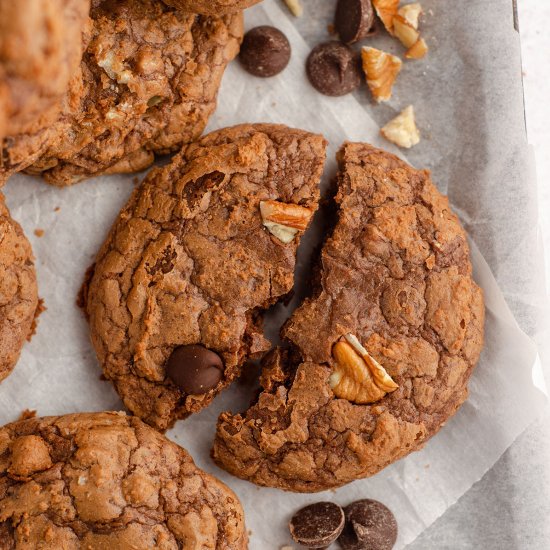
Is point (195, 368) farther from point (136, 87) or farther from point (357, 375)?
point (136, 87)

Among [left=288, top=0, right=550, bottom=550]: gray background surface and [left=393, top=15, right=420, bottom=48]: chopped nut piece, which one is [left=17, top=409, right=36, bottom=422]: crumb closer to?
[left=288, top=0, right=550, bottom=550]: gray background surface

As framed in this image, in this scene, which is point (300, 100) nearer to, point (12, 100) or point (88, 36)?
point (88, 36)

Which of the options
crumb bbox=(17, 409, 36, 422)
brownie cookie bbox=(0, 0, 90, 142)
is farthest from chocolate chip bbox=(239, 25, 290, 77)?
crumb bbox=(17, 409, 36, 422)

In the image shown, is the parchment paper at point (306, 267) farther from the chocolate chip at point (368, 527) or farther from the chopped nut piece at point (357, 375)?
the chopped nut piece at point (357, 375)

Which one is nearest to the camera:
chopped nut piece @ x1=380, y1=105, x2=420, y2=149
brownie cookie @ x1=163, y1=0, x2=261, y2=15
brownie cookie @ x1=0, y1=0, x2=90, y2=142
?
brownie cookie @ x1=0, y1=0, x2=90, y2=142

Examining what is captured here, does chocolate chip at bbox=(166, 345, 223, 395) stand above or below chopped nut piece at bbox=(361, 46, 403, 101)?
below

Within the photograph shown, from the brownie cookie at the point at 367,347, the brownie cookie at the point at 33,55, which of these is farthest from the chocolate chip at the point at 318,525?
the brownie cookie at the point at 33,55

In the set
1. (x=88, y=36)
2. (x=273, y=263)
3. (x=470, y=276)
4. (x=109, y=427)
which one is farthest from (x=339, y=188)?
(x=109, y=427)
